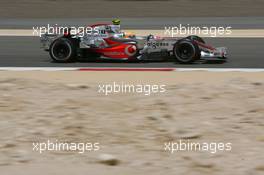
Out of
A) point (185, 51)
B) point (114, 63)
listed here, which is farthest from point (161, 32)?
point (185, 51)

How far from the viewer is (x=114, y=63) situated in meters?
13.9

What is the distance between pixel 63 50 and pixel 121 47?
1392 mm

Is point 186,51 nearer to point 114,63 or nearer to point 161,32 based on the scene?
point 114,63

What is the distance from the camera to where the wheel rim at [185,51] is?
1285cm

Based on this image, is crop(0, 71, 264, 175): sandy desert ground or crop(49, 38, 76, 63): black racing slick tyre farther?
crop(49, 38, 76, 63): black racing slick tyre

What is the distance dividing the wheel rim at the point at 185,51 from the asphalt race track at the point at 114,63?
22 cm

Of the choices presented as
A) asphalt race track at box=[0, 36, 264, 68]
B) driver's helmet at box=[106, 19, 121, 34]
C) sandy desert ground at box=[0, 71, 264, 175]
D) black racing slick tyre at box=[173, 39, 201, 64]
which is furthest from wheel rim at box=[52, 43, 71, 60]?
sandy desert ground at box=[0, 71, 264, 175]

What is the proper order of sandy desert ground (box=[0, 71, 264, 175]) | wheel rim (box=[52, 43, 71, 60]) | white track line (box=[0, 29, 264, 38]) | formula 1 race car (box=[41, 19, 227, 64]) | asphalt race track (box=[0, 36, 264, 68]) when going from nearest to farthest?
sandy desert ground (box=[0, 71, 264, 175])
formula 1 race car (box=[41, 19, 227, 64])
asphalt race track (box=[0, 36, 264, 68])
wheel rim (box=[52, 43, 71, 60])
white track line (box=[0, 29, 264, 38])

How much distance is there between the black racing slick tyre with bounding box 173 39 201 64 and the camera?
12.8 metres

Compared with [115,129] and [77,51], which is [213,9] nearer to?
[77,51]

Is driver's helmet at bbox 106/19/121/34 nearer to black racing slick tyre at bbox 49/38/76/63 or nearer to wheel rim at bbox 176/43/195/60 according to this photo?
black racing slick tyre at bbox 49/38/76/63

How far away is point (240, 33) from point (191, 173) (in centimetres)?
1503

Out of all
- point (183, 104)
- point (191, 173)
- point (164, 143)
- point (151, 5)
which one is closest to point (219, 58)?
point (183, 104)

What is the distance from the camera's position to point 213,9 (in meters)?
27.1
